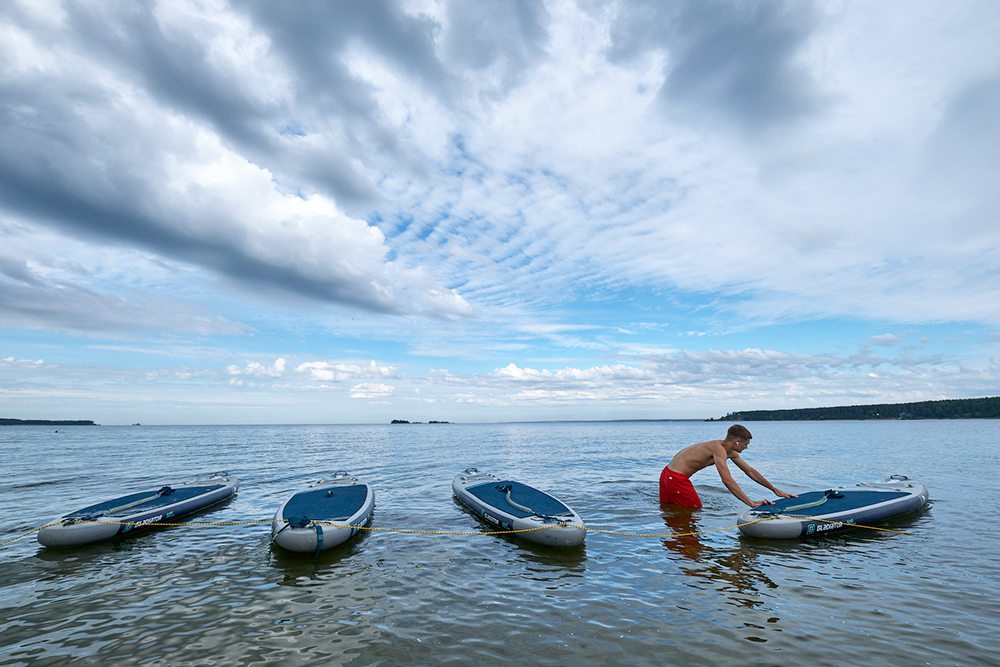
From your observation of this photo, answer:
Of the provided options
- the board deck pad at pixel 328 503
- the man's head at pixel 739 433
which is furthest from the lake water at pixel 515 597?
the man's head at pixel 739 433

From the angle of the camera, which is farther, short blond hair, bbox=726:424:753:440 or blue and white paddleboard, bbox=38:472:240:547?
blue and white paddleboard, bbox=38:472:240:547

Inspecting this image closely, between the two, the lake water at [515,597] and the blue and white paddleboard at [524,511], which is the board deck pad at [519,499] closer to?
the blue and white paddleboard at [524,511]

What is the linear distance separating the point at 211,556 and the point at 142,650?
5.23 meters

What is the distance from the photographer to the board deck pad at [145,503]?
13289 millimetres

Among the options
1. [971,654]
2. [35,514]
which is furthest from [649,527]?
[35,514]

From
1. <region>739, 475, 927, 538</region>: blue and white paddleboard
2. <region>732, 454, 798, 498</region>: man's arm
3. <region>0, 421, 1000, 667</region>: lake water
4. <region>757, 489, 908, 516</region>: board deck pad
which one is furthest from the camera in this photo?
<region>757, 489, 908, 516</region>: board deck pad

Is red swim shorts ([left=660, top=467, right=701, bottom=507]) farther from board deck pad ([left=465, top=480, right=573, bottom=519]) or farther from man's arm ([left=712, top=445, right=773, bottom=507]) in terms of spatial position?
board deck pad ([left=465, top=480, right=573, bottom=519])

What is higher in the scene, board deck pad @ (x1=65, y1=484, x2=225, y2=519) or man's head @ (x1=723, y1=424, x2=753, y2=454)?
man's head @ (x1=723, y1=424, x2=753, y2=454)

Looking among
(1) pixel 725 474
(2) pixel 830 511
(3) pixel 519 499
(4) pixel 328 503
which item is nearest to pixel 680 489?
(1) pixel 725 474

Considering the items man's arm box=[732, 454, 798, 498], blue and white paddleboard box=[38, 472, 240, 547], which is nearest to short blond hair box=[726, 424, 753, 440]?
man's arm box=[732, 454, 798, 498]

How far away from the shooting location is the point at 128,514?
13.7 m

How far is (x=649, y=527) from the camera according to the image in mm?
13656

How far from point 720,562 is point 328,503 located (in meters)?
12.1

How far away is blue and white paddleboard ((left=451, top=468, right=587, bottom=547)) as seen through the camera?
37.5 ft
